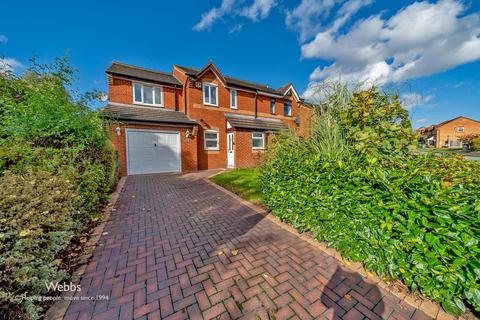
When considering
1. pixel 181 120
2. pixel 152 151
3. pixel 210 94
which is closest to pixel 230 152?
pixel 181 120

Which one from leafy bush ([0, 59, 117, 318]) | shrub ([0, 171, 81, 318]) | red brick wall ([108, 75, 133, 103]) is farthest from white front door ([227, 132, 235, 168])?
shrub ([0, 171, 81, 318])

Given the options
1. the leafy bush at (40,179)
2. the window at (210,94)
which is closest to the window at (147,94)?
the window at (210,94)

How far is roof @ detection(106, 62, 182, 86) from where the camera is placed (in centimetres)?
1072

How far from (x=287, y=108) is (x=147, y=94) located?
11.6 meters

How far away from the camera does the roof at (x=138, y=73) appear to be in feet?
35.2

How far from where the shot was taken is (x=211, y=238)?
11.1 ft

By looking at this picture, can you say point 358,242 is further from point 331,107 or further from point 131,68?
point 131,68

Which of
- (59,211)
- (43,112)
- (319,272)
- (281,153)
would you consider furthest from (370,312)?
(43,112)

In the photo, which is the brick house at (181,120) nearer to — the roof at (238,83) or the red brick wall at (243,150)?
the red brick wall at (243,150)

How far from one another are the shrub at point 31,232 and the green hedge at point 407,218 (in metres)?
3.57

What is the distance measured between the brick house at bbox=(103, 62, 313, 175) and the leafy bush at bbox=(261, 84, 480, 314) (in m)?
6.56

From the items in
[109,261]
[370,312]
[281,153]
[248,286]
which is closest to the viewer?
[370,312]

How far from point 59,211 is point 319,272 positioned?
151 inches

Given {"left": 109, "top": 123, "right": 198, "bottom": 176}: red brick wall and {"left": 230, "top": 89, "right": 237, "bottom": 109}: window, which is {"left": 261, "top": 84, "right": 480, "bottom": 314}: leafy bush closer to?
{"left": 109, "top": 123, "right": 198, "bottom": 176}: red brick wall
